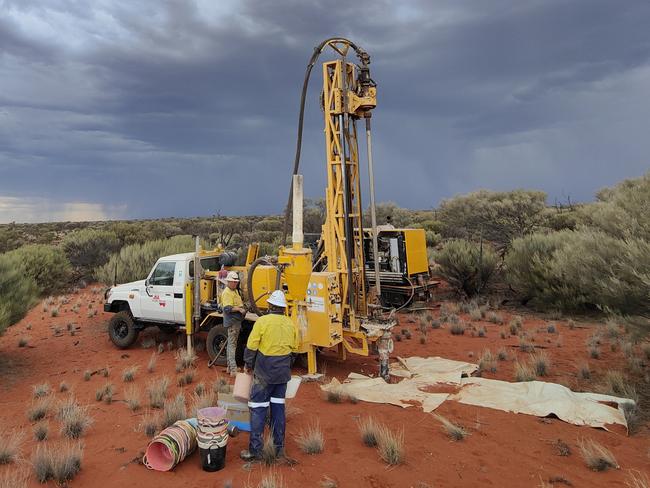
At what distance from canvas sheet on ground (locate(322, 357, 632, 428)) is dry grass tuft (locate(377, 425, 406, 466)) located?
134 cm

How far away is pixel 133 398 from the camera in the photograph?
285 inches

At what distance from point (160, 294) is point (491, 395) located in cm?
742

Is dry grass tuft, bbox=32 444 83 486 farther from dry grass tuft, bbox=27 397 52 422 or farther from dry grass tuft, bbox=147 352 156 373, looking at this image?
dry grass tuft, bbox=147 352 156 373

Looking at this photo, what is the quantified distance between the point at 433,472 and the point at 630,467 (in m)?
2.22

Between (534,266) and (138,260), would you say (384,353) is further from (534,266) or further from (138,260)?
(138,260)

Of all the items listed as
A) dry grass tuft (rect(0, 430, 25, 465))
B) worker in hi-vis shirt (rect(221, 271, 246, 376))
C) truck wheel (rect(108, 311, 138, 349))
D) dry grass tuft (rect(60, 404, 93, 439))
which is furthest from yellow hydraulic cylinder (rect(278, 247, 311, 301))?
truck wheel (rect(108, 311, 138, 349))

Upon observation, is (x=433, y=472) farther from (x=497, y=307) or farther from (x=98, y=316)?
(x=98, y=316)

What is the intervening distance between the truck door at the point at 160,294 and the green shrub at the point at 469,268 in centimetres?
1142

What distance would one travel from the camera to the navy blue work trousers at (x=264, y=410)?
5.26m

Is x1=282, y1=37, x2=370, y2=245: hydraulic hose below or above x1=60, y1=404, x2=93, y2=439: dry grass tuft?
above

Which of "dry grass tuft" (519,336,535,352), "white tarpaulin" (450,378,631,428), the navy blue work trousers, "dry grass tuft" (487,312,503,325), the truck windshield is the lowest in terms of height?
"dry grass tuft" (487,312,503,325)

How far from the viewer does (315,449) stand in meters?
5.46

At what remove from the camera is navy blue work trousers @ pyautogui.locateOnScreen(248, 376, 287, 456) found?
5262 mm

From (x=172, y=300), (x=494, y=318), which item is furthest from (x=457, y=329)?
(x=172, y=300)
